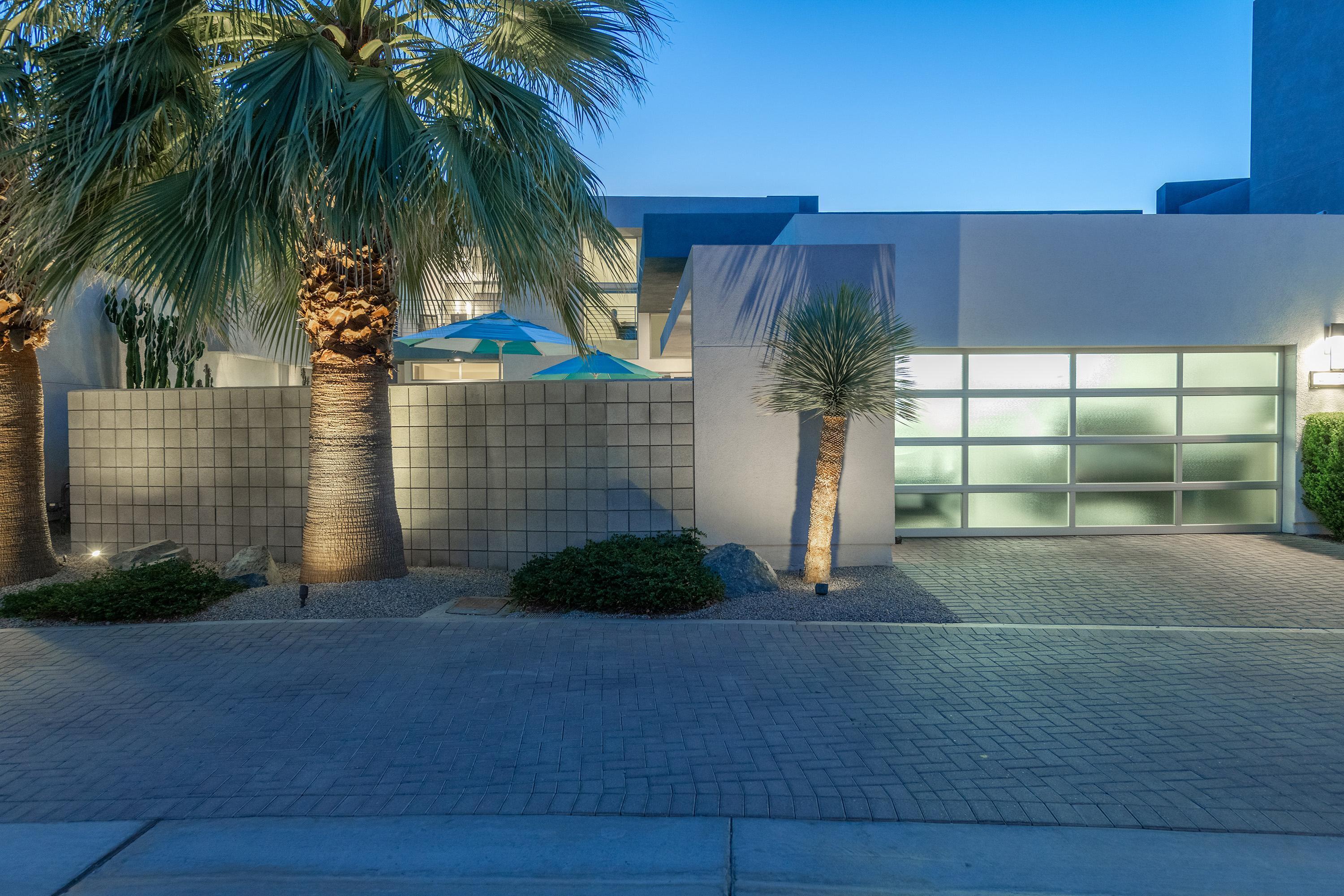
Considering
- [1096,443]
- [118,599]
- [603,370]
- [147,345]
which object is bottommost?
[118,599]

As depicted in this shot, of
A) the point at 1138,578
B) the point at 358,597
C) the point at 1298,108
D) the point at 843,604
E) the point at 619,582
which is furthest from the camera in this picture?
the point at 1298,108

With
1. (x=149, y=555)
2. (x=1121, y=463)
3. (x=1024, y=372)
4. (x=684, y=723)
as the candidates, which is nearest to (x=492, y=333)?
(x=149, y=555)

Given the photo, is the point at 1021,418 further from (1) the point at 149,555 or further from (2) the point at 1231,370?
(1) the point at 149,555

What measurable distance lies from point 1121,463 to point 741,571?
5.73 m

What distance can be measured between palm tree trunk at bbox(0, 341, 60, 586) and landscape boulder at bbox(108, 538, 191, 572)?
23.0 inches

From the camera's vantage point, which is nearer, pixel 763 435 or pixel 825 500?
pixel 825 500

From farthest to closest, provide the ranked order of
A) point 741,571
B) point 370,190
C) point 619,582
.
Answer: point 741,571 < point 619,582 < point 370,190

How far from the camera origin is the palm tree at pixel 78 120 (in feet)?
19.7

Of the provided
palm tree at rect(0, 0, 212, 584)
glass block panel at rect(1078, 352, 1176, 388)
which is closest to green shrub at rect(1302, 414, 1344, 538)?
glass block panel at rect(1078, 352, 1176, 388)

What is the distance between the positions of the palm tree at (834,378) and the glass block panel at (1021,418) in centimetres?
277

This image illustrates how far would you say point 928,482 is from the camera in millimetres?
10211

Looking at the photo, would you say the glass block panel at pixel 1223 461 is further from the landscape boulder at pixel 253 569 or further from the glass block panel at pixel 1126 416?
the landscape boulder at pixel 253 569

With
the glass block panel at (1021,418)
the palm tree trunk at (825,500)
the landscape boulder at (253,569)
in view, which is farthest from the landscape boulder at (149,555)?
the glass block panel at (1021,418)

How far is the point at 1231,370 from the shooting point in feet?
33.4
